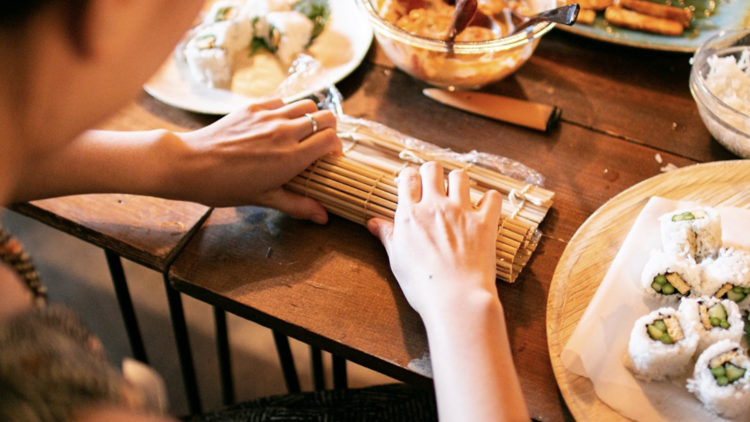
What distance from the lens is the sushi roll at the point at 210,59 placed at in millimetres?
1309

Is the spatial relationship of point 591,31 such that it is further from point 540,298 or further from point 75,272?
point 75,272

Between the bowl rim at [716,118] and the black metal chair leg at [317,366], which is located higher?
the bowl rim at [716,118]

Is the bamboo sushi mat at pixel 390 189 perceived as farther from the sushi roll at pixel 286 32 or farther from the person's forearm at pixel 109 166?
the sushi roll at pixel 286 32

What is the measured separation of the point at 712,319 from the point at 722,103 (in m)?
0.49

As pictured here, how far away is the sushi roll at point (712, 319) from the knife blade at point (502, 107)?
491 mm

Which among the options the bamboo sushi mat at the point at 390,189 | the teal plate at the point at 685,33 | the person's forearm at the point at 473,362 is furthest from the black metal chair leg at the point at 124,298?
the teal plate at the point at 685,33

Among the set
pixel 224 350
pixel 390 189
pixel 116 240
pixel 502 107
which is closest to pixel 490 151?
pixel 502 107

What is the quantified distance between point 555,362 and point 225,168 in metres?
0.62

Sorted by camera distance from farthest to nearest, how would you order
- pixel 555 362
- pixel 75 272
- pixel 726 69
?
pixel 75 272
pixel 726 69
pixel 555 362

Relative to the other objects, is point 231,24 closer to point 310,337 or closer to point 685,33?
point 310,337

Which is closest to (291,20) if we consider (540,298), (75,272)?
(540,298)

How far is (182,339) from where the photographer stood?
53.2 inches

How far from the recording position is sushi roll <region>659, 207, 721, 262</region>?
3.09ft

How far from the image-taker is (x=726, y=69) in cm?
124
